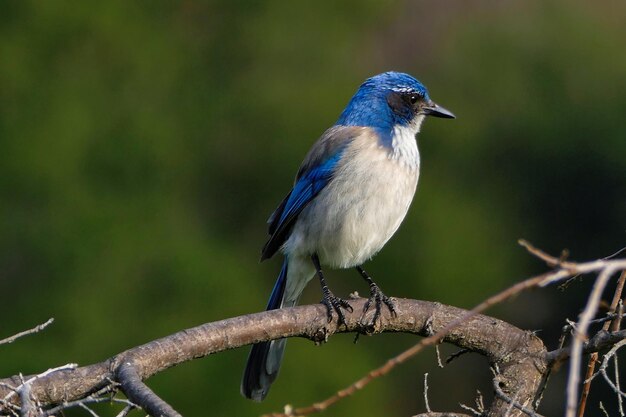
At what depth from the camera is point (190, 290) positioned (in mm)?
13734

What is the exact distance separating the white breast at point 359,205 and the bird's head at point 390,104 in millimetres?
250

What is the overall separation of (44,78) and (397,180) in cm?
987

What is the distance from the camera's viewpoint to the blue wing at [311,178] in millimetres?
6215

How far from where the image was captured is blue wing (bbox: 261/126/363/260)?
6.21 metres

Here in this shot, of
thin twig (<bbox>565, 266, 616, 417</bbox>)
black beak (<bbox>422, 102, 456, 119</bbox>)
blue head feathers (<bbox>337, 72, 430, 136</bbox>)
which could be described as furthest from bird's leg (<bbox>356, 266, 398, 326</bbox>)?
thin twig (<bbox>565, 266, 616, 417</bbox>)

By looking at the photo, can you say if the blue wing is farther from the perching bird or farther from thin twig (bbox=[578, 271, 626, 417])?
thin twig (bbox=[578, 271, 626, 417])

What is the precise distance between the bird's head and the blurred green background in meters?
6.35

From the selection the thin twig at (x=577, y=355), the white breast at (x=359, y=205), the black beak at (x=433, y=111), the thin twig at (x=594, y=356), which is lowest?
the thin twig at (x=577, y=355)

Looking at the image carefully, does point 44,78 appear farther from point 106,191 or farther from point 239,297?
point 239,297

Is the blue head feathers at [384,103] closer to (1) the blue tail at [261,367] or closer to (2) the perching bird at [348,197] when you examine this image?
(2) the perching bird at [348,197]

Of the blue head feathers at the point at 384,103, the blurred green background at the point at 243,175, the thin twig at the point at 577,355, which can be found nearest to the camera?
the thin twig at the point at 577,355

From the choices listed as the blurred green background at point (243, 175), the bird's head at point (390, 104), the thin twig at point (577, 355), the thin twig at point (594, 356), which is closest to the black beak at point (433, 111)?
the bird's head at point (390, 104)

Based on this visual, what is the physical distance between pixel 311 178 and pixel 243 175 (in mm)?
9932

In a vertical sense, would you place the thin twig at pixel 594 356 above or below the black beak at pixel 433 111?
below
